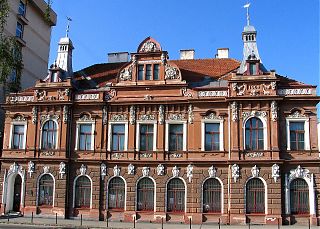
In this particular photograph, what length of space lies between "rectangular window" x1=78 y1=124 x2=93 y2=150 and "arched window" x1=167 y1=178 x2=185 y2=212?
6.83 metres

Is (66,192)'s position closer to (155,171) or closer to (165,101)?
(155,171)

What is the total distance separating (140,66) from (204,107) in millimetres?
5933

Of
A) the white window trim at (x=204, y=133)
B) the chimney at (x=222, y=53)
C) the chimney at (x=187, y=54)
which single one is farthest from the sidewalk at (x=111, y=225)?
the chimney at (x=187, y=54)

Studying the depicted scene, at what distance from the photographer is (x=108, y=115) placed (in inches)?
1211

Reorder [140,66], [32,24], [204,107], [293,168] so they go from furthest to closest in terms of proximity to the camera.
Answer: [32,24] → [140,66] → [204,107] → [293,168]

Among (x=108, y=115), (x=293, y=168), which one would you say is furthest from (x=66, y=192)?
(x=293, y=168)

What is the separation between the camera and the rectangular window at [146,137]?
29.8m

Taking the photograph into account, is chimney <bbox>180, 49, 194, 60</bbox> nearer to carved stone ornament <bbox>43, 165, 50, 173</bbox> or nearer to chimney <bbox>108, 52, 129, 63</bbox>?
chimney <bbox>108, 52, 129, 63</bbox>

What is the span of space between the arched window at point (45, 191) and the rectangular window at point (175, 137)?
9404 mm

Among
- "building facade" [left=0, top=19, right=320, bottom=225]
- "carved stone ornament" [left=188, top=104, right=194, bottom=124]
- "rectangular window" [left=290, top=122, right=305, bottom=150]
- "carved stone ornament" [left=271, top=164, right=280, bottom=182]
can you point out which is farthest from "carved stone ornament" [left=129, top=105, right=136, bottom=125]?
"rectangular window" [left=290, top=122, right=305, bottom=150]

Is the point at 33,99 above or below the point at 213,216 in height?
above

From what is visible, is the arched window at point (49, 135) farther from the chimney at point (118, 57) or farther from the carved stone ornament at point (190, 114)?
the carved stone ornament at point (190, 114)

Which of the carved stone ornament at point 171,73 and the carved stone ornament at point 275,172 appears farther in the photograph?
the carved stone ornament at point 171,73

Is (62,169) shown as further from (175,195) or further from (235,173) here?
(235,173)
